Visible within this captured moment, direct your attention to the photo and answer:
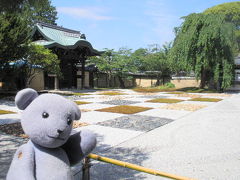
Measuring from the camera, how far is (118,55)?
27312 millimetres

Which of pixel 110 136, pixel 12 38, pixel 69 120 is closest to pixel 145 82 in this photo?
pixel 12 38

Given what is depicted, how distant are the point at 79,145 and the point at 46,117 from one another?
0.42 m

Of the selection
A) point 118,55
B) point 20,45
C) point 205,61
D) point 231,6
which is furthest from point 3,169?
point 231,6

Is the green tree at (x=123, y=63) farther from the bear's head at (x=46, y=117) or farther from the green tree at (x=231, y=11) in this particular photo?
the bear's head at (x=46, y=117)

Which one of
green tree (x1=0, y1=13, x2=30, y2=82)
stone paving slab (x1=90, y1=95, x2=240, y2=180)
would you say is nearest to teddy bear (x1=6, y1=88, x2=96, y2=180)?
stone paving slab (x1=90, y1=95, x2=240, y2=180)

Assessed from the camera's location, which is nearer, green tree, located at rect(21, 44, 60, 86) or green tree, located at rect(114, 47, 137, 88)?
green tree, located at rect(21, 44, 60, 86)

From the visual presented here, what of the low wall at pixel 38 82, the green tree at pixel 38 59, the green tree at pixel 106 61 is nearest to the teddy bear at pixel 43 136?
the green tree at pixel 38 59

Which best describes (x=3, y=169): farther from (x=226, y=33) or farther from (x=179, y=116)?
(x=226, y=33)

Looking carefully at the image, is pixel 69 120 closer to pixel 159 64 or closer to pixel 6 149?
pixel 6 149

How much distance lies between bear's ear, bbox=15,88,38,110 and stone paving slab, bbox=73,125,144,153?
234 cm

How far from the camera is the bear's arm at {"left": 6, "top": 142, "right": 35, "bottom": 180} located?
1.69 metres

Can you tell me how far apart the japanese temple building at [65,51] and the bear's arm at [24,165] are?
17.3 metres

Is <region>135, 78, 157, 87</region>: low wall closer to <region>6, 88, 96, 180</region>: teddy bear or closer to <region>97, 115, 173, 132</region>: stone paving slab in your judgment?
<region>97, 115, 173, 132</region>: stone paving slab

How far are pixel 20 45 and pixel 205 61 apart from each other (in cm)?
1366
